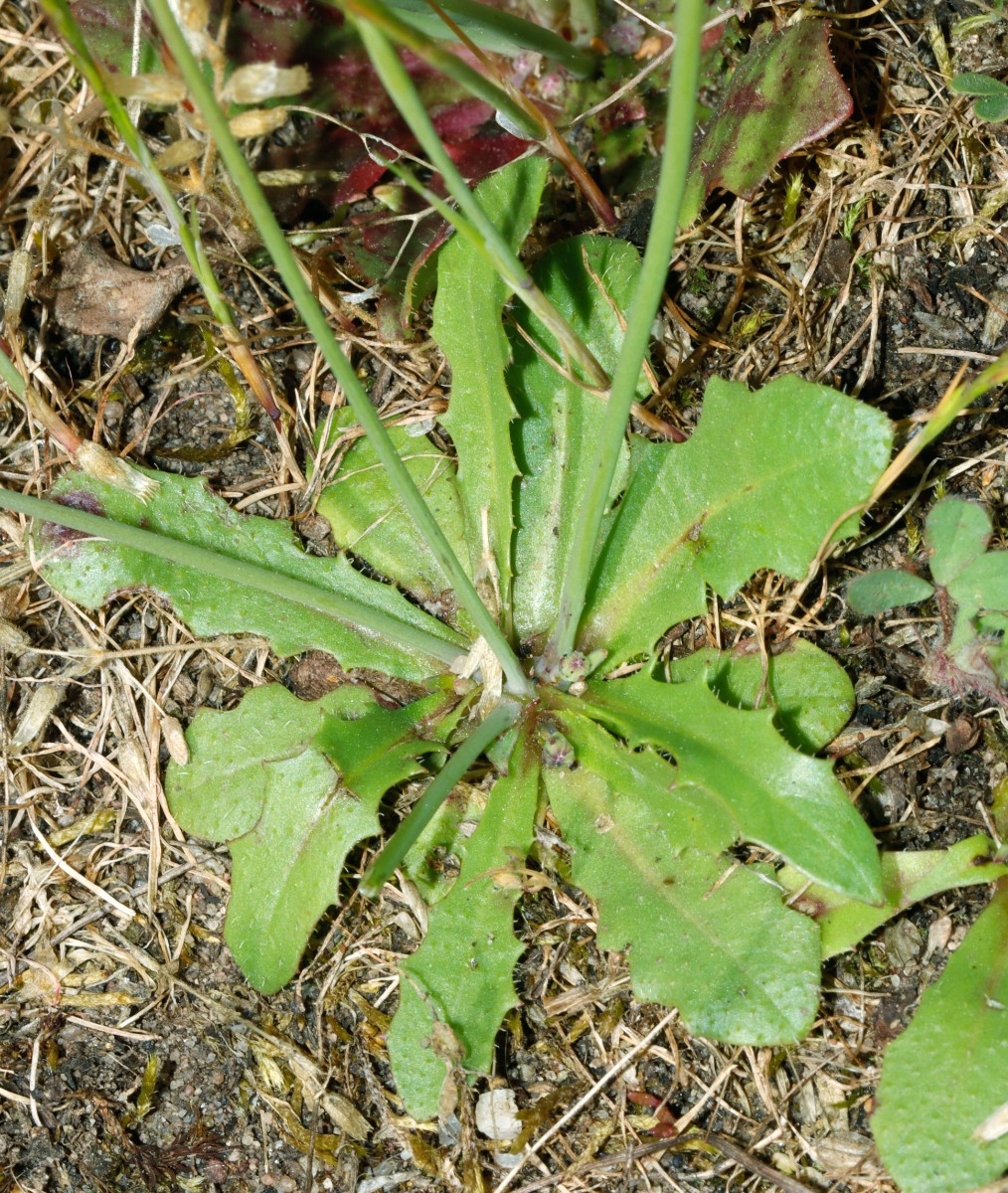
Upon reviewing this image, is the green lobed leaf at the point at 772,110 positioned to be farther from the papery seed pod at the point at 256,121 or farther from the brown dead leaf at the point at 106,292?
the brown dead leaf at the point at 106,292

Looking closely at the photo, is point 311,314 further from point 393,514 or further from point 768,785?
point 768,785

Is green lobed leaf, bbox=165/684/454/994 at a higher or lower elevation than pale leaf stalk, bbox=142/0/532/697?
lower

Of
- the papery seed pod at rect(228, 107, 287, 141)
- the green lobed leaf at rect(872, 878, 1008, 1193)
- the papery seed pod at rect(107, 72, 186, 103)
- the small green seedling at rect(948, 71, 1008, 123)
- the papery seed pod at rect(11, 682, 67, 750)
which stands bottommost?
the green lobed leaf at rect(872, 878, 1008, 1193)

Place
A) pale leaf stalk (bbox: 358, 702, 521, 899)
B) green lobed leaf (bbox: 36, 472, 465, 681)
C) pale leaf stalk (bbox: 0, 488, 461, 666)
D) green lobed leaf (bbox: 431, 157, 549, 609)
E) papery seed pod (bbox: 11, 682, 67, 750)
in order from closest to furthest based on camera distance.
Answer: pale leaf stalk (bbox: 358, 702, 521, 899)
pale leaf stalk (bbox: 0, 488, 461, 666)
green lobed leaf (bbox: 431, 157, 549, 609)
green lobed leaf (bbox: 36, 472, 465, 681)
papery seed pod (bbox: 11, 682, 67, 750)

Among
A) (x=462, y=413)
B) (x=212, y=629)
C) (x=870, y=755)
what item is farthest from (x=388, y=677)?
(x=870, y=755)

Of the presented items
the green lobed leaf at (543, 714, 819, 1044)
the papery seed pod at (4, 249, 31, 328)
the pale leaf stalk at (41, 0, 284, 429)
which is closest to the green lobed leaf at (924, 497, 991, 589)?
the green lobed leaf at (543, 714, 819, 1044)

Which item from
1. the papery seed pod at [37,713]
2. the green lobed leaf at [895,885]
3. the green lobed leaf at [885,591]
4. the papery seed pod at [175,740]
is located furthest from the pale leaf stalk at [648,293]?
the papery seed pod at [37,713]

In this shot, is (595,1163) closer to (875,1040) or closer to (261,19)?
(875,1040)

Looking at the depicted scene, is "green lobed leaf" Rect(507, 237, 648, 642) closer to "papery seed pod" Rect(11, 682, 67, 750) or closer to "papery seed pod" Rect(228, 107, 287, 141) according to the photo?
"papery seed pod" Rect(228, 107, 287, 141)
